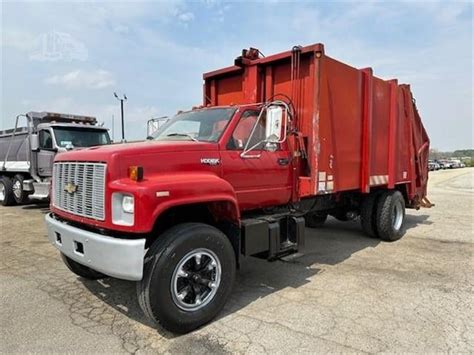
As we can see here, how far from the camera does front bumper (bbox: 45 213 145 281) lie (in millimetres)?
3453

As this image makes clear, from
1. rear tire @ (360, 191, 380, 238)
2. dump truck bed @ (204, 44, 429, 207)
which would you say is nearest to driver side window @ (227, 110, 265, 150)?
dump truck bed @ (204, 44, 429, 207)

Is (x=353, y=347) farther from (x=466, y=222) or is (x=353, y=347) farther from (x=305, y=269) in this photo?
(x=466, y=222)

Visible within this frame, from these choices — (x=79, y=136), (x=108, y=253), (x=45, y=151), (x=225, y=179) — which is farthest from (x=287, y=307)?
(x=45, y=151)

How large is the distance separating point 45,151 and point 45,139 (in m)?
0.36

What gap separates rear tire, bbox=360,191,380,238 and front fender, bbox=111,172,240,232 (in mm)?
4151

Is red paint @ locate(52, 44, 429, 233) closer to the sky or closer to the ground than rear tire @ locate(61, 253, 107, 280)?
closer to the sky

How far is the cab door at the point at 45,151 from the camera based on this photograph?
38.4 feet

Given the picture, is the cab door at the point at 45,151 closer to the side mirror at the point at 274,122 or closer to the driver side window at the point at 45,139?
the driver side window at the point at 45,139

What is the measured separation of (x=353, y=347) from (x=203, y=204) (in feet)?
6.40

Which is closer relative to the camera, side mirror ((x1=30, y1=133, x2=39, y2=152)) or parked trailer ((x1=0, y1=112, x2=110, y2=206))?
side mirror ((x1=30, y1=133, x2=39, y2=152))

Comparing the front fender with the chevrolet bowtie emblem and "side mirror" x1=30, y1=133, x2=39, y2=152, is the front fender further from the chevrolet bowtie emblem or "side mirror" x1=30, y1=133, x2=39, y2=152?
"side mirror" x1=30, y1=133, x2=39, y2=152

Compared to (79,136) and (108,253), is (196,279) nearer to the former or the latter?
(108,253)

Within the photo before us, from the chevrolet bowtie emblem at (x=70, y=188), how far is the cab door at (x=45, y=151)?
27.1 feet

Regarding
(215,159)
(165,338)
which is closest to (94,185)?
(215,159)
